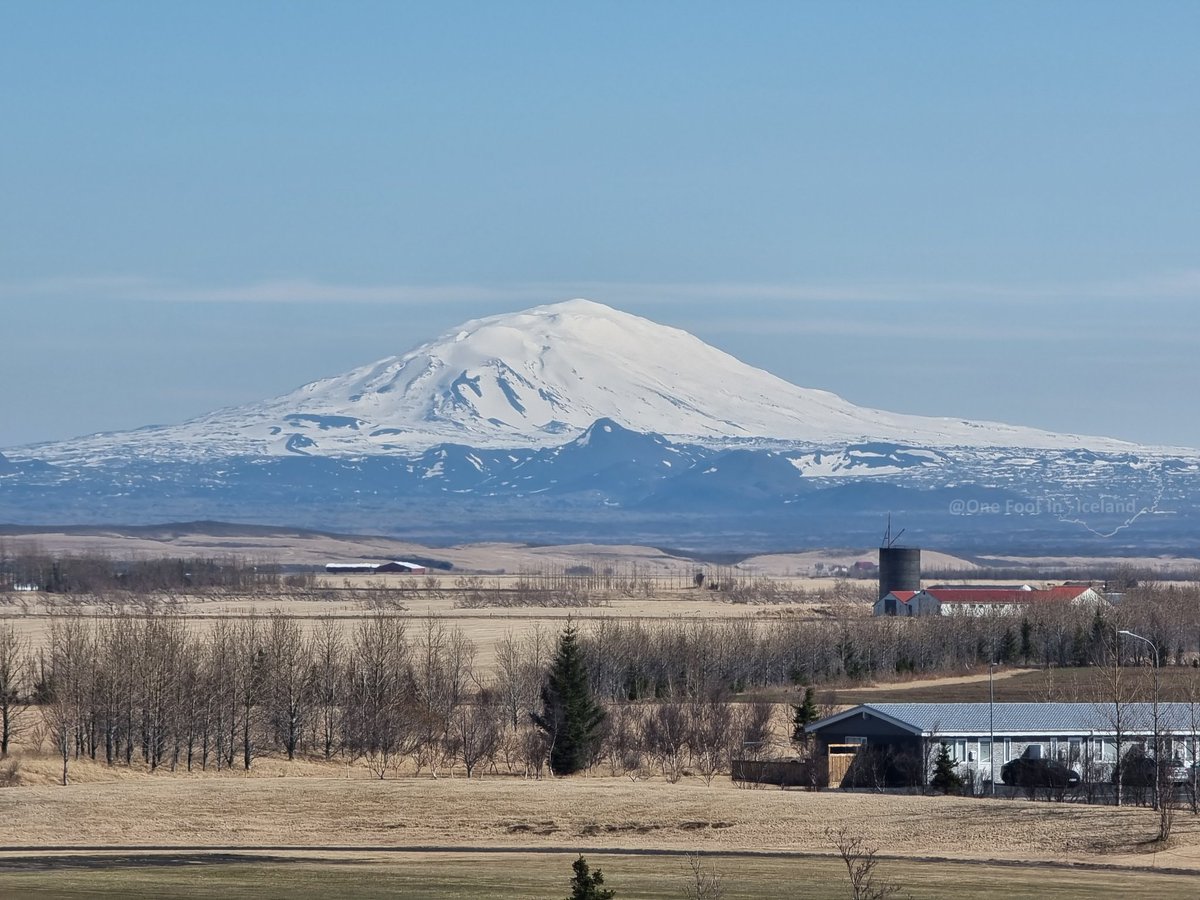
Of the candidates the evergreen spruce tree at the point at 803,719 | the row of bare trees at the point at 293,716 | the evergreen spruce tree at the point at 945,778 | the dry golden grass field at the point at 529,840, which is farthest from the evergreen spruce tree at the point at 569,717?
the evergreen spruce tree at the point at 945,778

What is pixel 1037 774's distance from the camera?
64562mm

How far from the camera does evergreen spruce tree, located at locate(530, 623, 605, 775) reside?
6994 centimetres

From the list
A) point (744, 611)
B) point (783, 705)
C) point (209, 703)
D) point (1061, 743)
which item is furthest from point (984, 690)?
point (744, 611)

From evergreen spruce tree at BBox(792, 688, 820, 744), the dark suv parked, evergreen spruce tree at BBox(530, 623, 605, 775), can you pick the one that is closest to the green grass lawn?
the dark suv parked

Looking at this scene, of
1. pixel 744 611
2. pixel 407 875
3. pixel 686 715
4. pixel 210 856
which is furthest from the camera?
pixel 744 611

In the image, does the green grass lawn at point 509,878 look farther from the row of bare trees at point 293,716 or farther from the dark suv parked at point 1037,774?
the row of bare trees at point 293,716

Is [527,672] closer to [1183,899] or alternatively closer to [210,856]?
[210,856]

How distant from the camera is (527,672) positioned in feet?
296

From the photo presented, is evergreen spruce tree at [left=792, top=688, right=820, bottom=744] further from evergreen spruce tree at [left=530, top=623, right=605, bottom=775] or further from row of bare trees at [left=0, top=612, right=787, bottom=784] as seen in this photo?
evergreen spruce tree at [left=530, top=623, right=605, bottom=775]

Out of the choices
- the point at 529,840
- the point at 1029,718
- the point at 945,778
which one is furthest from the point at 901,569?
the point at 529,840

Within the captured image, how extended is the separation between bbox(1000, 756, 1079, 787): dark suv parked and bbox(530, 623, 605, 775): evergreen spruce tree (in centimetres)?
1395

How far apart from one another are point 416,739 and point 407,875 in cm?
3230

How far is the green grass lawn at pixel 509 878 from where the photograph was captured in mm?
41125

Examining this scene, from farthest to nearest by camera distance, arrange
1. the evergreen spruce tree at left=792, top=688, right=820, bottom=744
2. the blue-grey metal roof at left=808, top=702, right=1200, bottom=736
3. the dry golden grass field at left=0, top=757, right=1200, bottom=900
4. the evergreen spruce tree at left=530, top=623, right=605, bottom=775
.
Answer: the evergreen spruce tree at left=792, top=688, right=820, bottom=744 → the evergreen spruce tree at left=530, top=623, right=605, bottom=775 → the blue-grey metal roof at left=808, top=702, right=1200, bottom=736 → the dry golden grass field at left=0, top=757, right=1200, bottom=900
